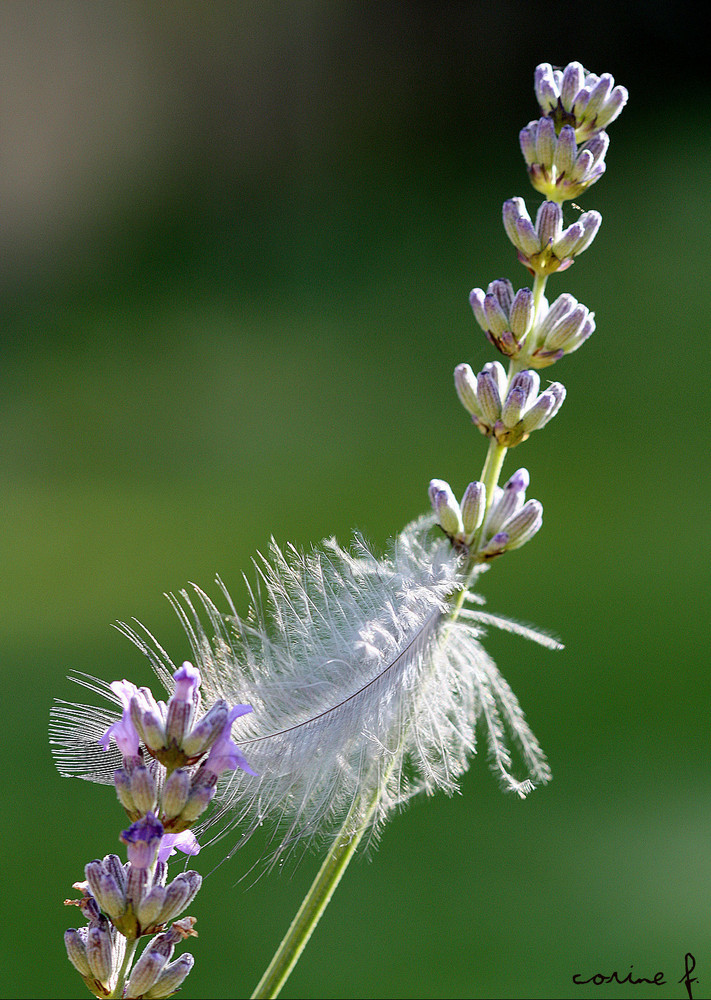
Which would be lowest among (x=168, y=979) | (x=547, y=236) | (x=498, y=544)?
(x=168, y=979)

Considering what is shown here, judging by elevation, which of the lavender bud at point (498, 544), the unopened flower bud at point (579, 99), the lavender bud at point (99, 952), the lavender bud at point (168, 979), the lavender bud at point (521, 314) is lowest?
the lavender bud at point (168, 979)

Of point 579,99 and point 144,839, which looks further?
point 579,99

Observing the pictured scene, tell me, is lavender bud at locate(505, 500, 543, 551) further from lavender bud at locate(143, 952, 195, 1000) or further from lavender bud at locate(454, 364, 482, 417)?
lavender bud at locate(143, 952, 195, 1000)

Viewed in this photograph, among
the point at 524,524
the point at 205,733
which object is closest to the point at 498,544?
the point at 524,524

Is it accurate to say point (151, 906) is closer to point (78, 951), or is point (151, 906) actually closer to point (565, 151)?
point (78, 951)

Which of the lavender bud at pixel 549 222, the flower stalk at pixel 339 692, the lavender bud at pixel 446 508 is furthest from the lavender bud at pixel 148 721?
the lavender bud at pixel 549 222

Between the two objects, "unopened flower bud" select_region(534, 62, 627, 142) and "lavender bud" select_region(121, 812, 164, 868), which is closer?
"lavender bud" select_region(121, 812, 164, 868)

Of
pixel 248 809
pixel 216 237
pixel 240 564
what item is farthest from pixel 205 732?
pixel 216 237

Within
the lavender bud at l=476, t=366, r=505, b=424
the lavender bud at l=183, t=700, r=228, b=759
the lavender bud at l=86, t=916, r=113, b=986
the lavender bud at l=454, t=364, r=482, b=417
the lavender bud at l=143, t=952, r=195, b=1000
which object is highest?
the lavender bud at l=454, t=364, r=482, b=417

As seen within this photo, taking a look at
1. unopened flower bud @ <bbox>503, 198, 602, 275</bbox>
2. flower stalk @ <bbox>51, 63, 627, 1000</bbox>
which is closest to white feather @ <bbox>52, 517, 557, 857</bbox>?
flower stalk @ <bbox>51, 63, 627, 1000</bbox>

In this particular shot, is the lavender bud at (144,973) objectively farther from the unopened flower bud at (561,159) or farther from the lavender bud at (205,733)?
the unopened flower bud at (561,159)
